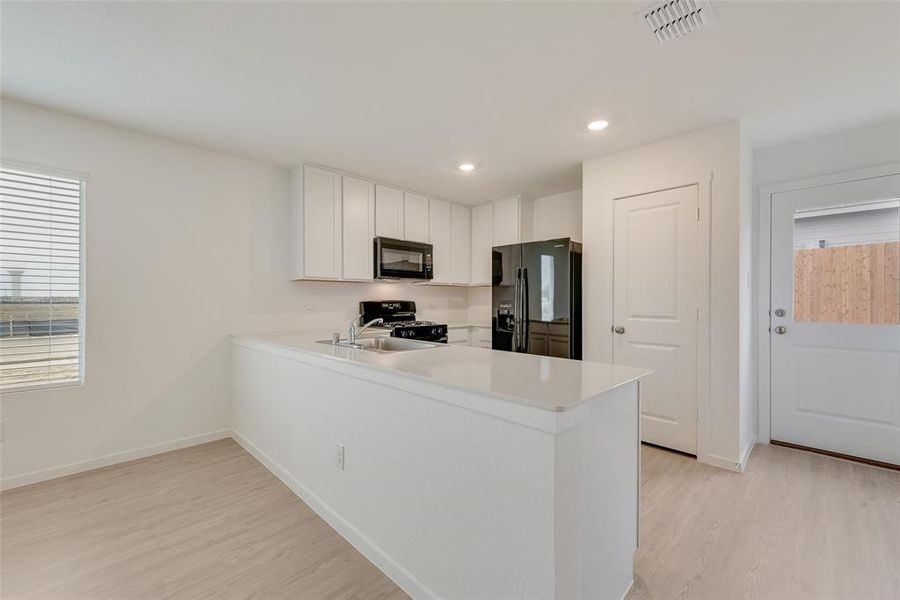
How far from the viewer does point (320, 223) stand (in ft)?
11.4

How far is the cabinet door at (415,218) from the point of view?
13.7 ft

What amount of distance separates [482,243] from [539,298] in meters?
1.48

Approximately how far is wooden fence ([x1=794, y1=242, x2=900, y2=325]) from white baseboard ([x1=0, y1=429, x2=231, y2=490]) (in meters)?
4.80

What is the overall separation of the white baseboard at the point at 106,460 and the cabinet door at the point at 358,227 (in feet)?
5.79

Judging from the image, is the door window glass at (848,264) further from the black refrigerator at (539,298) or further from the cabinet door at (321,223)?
the cabinet door at (321,223)

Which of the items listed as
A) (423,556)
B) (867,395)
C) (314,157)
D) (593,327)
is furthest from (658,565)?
(314,157)

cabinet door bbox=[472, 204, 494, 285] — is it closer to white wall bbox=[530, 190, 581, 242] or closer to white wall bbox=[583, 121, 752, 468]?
white wall bbox=[530, 190, 581, 242]

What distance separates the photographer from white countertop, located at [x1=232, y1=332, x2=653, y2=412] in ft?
3.73

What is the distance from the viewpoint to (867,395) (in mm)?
2686

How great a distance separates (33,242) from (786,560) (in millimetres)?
4478

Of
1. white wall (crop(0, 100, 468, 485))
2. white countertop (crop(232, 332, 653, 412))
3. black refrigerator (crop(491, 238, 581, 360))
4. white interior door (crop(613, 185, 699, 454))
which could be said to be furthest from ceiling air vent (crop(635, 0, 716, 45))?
white wall (crop(0, 100, 468, 485))

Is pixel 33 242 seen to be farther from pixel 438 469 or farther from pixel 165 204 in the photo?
pixel 438 469

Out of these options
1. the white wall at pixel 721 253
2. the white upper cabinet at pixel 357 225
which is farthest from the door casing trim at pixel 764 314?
the white upper cabinet at pixel 357 225

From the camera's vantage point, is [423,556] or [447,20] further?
[447,20]
